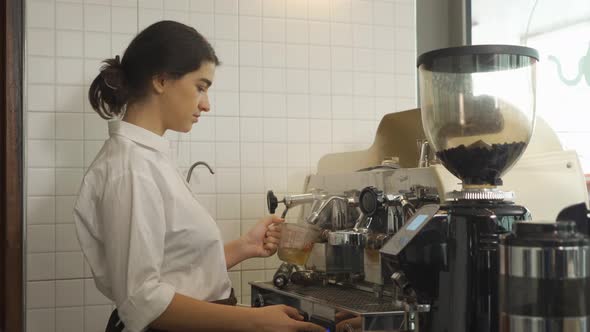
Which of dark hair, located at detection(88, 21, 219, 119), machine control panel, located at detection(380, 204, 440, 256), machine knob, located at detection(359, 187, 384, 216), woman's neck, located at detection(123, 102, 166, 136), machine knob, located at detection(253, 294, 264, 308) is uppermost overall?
dark hair, located at detection(88, 21, 219, 119)

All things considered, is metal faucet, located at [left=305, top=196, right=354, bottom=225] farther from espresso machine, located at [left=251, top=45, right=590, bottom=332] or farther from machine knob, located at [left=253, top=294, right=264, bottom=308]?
machine knob, located at [left=253, top=294, right=264, bottom=308]

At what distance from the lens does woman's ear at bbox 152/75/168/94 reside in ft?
5.19

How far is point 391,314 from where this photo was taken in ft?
4.29

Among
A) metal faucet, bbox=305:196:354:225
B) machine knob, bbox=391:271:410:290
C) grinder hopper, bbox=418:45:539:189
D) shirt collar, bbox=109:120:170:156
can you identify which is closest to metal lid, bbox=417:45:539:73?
grinder hopper, bbox=418:45:539:189

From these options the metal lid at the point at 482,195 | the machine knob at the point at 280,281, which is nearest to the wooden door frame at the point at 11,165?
the machine knob at the point at 280,281

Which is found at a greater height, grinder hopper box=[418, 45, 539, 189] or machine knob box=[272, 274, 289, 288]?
grinder hopper box=[418, 45, 539, 189]

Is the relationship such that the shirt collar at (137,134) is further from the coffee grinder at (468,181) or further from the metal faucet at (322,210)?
the coffee grinder at (468,181)

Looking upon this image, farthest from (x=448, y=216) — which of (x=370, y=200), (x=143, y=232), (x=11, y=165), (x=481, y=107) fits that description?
(x=11, y=165)

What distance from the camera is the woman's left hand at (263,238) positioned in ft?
6.21

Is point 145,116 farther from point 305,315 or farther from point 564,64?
point 564,64

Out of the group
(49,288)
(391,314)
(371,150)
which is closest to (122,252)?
(391,314)

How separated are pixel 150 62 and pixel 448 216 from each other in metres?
0.81

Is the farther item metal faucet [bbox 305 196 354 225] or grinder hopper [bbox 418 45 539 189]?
metal faucet [bbox 305 196 354 225]

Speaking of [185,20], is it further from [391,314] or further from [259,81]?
[391,314]
